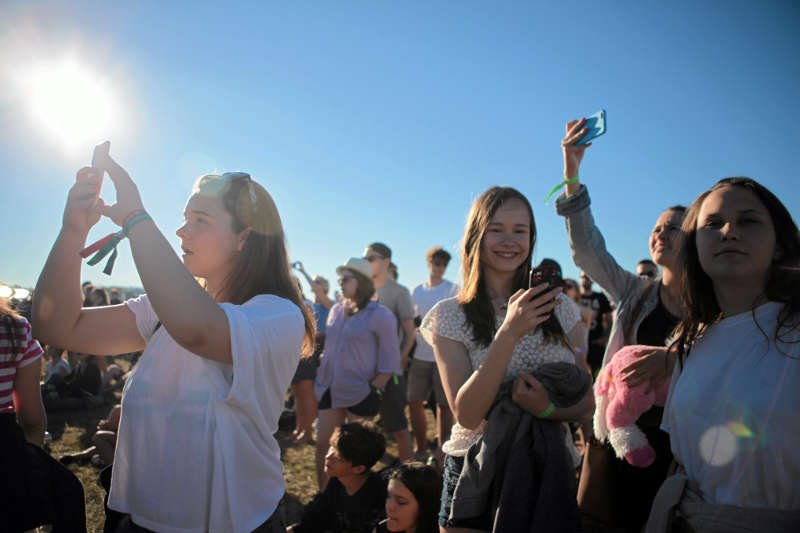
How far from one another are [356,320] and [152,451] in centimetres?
327

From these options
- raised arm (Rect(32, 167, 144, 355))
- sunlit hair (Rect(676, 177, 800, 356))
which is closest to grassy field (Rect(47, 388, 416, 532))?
raised arm (Rect(32, 167, 144, 355))

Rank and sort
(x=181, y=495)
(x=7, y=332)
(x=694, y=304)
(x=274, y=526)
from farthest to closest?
(x=7, y=332), (x=694, y=304), (x=274, y=526), (x=181, y=495)

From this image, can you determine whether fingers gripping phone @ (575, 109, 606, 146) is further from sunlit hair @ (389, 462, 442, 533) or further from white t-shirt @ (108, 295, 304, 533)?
sunlit hair @ (389, 462, 442, 533)

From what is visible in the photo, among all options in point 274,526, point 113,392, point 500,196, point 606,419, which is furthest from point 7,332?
point 113,392

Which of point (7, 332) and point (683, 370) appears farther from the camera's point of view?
point (7, 332)

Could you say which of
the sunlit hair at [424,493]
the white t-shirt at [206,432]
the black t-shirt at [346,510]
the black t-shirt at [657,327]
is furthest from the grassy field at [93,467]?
the black t-shirt at [657,327]

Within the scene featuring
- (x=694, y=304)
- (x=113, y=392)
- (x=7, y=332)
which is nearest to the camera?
(x=694, y=304)

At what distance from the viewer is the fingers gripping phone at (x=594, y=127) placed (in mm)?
2115

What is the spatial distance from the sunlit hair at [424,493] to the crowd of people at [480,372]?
1088 millimetres

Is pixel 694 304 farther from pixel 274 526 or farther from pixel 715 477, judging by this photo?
pixel 274 526

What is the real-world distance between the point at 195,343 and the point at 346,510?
246cm

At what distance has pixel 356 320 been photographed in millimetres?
4734

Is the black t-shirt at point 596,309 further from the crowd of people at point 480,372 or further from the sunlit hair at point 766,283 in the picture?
the sunlit hair at point 766,283

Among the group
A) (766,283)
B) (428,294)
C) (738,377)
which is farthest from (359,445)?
(428,294)
